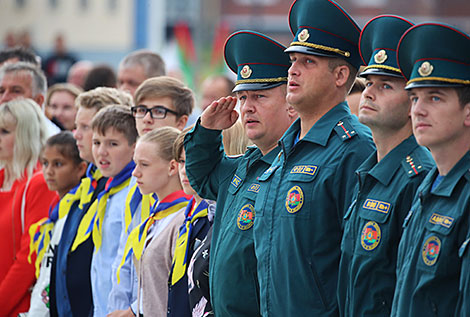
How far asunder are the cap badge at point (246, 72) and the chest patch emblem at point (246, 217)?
672 mm

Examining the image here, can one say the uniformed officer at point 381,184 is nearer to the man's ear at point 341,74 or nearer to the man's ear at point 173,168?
the man's ear at point 341,74

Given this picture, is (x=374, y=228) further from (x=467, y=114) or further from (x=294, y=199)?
(x=467, y=114)

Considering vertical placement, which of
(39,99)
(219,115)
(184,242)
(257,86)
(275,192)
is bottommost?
(184,242)

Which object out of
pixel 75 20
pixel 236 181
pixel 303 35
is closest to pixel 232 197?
pixel 236 181

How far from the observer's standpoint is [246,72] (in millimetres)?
4336

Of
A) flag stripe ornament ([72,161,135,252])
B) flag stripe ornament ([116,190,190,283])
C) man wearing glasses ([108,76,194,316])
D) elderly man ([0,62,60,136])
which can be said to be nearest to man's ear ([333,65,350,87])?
flag stripe ornament ([116,190,190,283])

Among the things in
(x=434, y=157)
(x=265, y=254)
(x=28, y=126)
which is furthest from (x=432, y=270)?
(x=28, y=126)

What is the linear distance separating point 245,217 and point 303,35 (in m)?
0.91

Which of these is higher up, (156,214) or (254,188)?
(254,188)

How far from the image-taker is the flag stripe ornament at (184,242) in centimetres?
470

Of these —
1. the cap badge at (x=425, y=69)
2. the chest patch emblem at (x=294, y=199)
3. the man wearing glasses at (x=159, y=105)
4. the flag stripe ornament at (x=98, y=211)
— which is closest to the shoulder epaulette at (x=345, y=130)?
the chest patch emblem at (x=294, y=199)

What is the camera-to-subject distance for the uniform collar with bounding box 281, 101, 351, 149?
383 cm

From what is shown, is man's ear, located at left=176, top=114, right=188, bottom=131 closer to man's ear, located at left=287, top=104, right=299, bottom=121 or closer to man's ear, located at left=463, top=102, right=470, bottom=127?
man's ear, located at left=287, top=104, right=299, bottom=121

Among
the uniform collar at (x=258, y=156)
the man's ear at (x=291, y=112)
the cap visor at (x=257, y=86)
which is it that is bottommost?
the uniform collar at (x=258, y=156)
